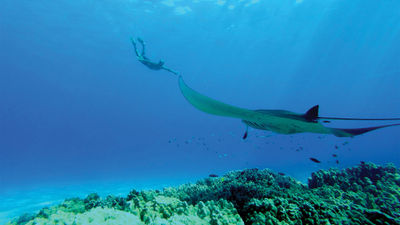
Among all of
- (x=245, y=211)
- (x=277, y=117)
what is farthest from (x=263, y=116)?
(x=245, y=211)

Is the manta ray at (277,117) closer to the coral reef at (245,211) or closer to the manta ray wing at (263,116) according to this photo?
the manta ray wing at (263,116)

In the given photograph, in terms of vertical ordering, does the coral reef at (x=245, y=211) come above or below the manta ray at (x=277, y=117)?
below

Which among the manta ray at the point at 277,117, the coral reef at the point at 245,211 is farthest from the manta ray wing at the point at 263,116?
the coral reef at the point at 245,211

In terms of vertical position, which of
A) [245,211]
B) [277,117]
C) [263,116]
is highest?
[263,116]

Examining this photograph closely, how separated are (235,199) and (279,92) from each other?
74985 millimetres

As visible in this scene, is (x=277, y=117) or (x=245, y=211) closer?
(x=277, y=117)

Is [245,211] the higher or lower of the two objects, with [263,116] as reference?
lower

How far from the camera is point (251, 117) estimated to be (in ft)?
9.11

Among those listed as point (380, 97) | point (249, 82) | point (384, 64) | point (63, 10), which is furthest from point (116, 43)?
point (380, 97)

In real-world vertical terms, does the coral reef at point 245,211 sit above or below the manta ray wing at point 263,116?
below

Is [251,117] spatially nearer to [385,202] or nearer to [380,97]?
[385,202]

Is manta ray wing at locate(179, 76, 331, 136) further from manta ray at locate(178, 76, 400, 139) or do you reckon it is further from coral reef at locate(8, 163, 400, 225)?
coral reef at locate(8, 163, 400, 225)

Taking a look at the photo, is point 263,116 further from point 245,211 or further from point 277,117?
point 245,211

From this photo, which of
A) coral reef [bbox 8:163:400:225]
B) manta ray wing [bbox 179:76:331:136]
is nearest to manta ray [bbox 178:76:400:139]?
manta ray wing [bbox 179:76:331:136]
